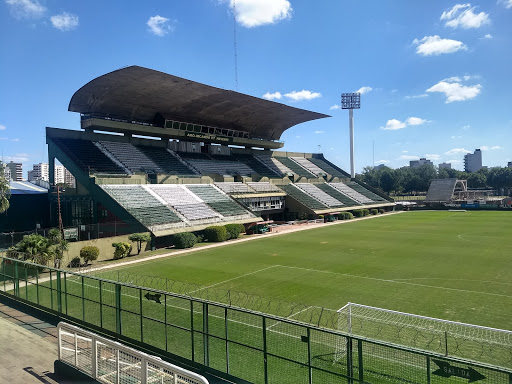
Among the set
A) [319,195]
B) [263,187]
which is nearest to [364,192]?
[319,195]

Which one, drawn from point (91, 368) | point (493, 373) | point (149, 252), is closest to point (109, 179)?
point (149, 252)

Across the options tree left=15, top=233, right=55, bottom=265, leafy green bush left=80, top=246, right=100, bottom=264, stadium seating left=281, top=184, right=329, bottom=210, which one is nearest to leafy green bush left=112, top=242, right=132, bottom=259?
leafy green bush left=80, top=246, right=100, bottom=264

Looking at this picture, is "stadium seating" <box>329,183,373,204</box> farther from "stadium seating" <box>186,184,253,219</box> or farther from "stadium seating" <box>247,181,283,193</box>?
"stadium seating" <box>186,184,253,219</box>

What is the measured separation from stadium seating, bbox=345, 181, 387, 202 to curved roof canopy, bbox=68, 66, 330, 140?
20.8 meters

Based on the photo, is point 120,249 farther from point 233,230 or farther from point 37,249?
point 233,230

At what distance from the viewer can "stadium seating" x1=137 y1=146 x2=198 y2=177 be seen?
59.5 metres

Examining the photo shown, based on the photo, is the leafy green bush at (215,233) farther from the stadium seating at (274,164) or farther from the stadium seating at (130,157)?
the stadium seating at (274,164)

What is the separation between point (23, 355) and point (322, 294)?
13067mm

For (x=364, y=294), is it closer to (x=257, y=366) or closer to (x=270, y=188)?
(x=257, y=366)

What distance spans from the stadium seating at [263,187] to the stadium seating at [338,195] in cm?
1475

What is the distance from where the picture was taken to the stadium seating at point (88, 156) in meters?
47.1

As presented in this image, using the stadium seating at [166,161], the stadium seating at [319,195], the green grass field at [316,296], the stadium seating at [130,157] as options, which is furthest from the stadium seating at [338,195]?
the stadium seating at [130,157]

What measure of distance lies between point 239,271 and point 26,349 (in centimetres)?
1437

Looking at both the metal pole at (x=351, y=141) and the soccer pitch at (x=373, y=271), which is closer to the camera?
the soccer pitch at (x=373, y=271)
